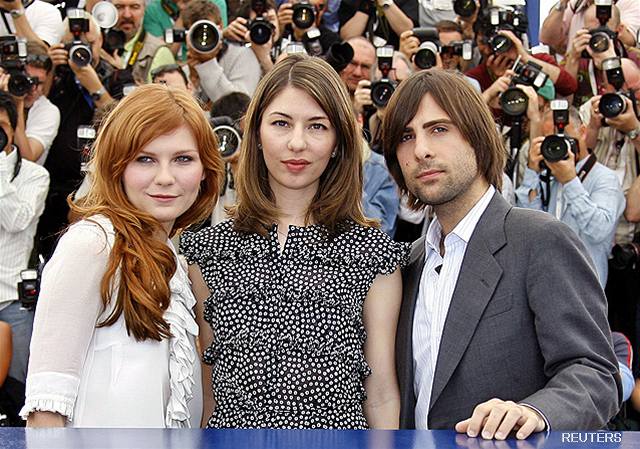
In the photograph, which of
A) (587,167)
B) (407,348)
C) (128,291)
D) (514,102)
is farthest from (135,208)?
(514,102)

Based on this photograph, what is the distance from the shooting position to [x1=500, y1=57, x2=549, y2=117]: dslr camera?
20.4ft

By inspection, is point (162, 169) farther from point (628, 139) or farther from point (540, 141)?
point (628, 139)

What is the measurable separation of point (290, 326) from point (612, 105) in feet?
12.1

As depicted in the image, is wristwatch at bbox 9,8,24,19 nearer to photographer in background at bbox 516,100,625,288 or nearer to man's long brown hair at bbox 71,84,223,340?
photographer in background at bbox 516,100,625,288

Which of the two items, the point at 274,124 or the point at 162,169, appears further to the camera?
the point at 274,124

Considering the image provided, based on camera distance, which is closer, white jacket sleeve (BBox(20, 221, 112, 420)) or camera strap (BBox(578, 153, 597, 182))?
white jacket sleeve (BBox(20, 221, 112, 420))

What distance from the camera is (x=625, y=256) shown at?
5.79m

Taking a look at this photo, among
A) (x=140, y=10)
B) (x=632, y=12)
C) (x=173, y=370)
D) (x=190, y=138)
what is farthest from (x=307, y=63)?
(x=632, y=12)

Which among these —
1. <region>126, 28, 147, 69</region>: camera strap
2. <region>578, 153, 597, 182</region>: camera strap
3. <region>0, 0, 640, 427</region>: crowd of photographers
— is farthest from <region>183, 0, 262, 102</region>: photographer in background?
<region>578, 153, 597, 182</region>: camera strap

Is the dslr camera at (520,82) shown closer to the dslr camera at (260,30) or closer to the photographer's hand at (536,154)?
the photographer's hand at (536,154)

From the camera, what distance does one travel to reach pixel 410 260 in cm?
327

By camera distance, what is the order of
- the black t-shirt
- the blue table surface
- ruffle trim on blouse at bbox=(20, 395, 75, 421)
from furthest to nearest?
the black t-shirt, ruffle trim on blouse at bbox=(20, 395, 75, 421), the blue table surface

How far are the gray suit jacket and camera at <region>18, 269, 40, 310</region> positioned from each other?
2.99m

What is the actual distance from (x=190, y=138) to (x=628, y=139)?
4053 mm
